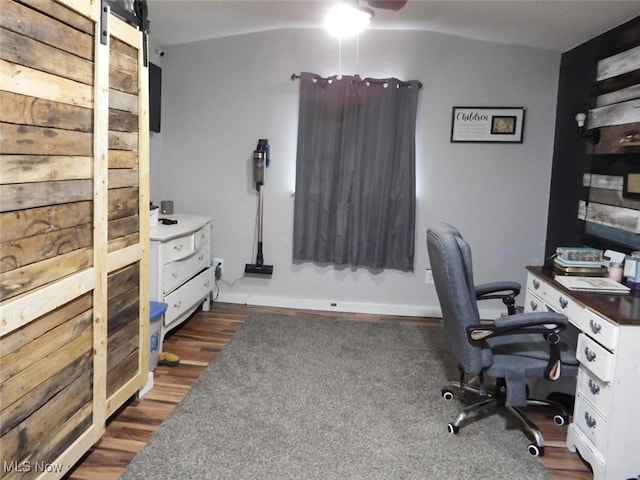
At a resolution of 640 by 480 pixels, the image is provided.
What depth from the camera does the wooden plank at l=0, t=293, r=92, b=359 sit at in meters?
1.55

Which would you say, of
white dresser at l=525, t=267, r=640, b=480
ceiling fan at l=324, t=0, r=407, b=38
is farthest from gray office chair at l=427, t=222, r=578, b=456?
ceiling fan at l=324, t=0, r=407, b=38

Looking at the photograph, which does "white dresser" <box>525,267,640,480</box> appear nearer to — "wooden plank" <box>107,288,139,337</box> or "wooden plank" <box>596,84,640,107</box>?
"wooden plank" <box>596,84,640,107</box>

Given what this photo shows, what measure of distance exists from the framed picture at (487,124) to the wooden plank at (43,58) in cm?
302

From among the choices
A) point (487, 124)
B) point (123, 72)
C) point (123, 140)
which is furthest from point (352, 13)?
point (487, 124)

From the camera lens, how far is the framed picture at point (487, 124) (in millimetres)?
4051

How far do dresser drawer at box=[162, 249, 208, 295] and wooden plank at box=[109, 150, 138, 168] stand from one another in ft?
3.39

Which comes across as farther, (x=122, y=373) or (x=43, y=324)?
(x=122, y=373)

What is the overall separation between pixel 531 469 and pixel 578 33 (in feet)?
9.42

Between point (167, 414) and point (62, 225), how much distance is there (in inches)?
46.2

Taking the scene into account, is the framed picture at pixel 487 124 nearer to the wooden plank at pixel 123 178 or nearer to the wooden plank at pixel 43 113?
the wooden plank at pixel 123 178

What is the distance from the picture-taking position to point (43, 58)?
5.33 ft

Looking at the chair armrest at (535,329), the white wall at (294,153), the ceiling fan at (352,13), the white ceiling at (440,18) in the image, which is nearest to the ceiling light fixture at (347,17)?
the ceiling fan at (352,13)

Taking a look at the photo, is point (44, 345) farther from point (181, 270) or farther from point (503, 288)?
point (503, 288)

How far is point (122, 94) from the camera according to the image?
219 cm
